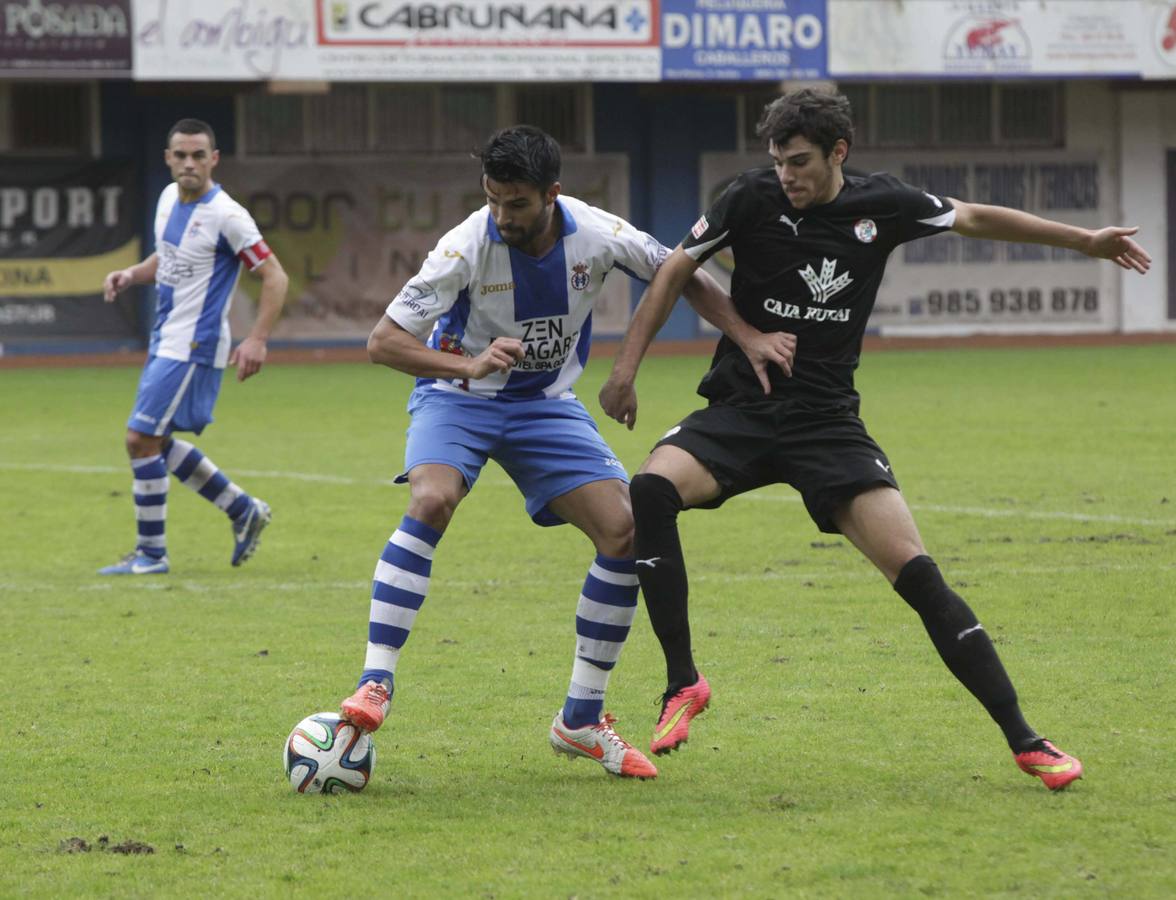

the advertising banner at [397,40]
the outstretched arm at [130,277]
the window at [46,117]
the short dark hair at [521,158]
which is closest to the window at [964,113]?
the advertising banner at [397,40]

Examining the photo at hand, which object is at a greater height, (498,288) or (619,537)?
(498,288)


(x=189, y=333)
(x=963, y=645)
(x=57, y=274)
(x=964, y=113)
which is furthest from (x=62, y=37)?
(x=963, y=645)

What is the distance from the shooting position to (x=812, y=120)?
5215 millimetres

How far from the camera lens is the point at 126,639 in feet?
25.0

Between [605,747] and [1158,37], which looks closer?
[605,747]

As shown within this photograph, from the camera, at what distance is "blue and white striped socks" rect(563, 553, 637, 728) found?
5.49 metres

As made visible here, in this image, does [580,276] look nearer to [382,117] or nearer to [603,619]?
[603,619]

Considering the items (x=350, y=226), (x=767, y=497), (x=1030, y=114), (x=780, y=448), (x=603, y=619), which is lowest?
(x=767, y=497)

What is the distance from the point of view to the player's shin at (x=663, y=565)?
17.2ft

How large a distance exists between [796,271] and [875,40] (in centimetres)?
2332

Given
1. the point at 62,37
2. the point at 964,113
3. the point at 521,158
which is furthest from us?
the point at 964,113

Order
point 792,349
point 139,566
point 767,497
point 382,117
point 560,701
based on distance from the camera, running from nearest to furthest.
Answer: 1. point 792,349
2. point 560,701
3. point 139,566
4. point 767,497
5. point 382,117

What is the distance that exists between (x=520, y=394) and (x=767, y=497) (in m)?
6.53

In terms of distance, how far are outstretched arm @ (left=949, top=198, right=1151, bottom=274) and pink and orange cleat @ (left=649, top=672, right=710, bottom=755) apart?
4.93 feet
